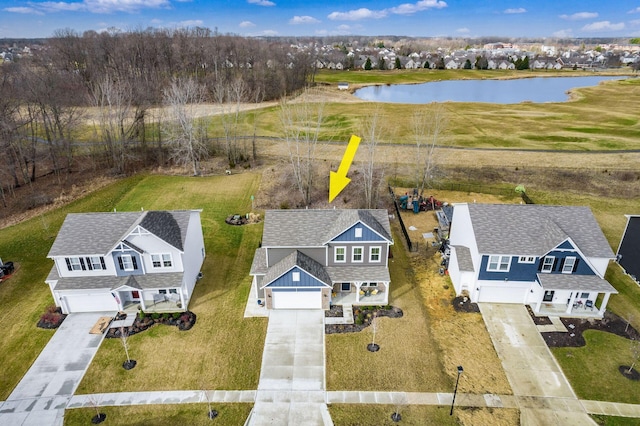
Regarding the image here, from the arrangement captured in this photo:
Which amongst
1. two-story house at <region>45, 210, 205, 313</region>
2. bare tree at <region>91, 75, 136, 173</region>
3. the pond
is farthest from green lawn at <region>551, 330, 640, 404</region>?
the pond

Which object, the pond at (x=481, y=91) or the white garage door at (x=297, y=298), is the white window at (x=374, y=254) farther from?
the pond at (x=481, y=91)

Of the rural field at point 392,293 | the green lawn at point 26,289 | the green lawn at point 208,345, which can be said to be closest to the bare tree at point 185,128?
the rural field at point 392,293

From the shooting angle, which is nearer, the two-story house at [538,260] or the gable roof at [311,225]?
the two-story house at [538,260]

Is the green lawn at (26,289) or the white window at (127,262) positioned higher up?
the white window at (127,262)

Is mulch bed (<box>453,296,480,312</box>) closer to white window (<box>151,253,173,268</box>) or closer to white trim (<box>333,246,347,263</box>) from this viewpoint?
white trim (<box>333,246,347,263</box>)

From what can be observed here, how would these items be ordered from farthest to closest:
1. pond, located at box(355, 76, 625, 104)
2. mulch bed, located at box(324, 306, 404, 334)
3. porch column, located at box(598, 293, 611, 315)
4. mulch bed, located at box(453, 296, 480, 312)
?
pond, located at box(355, 76, 625, 104) < mulch bed, located at box(453, 296, 480, 312) < porch column, located at box(598, 293, 611, 315) < mulch bed, located at box(324, 306, 404, 334)

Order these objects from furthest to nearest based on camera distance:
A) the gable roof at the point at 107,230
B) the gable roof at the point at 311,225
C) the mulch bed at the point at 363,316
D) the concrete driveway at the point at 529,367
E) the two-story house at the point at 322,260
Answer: the gable roof at the point at 311,225, the two-story house at the point at 322,260, the gable roof at the point at 107,230, the mulch bed at the point at 363,316, the concrete driveway at the point at 529,367
